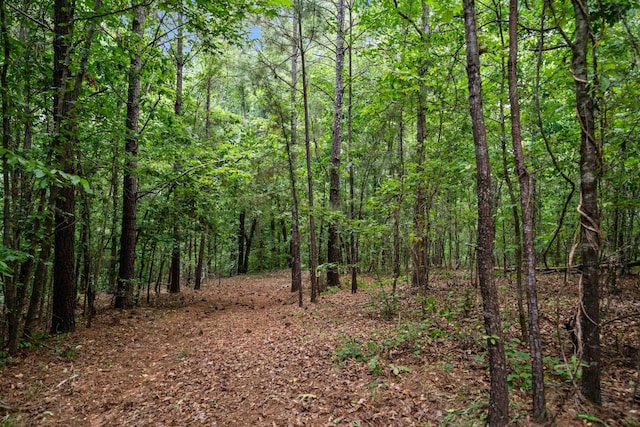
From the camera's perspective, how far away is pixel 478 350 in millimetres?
5125

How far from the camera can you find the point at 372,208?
811 centimetres

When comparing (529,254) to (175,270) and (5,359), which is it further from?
(175,270)

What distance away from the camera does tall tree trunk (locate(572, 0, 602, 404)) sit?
3.21m

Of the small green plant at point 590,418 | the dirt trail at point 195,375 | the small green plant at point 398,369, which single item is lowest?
the dirt trail at point 195,375

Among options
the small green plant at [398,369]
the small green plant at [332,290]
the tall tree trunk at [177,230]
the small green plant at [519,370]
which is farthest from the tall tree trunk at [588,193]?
the tall tree trunk at [177,230]

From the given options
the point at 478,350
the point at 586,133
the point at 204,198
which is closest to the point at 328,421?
the point at 478,350

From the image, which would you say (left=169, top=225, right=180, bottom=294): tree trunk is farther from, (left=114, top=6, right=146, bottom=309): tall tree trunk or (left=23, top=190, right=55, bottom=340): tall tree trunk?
(left=23, top=190, right=55, bottom=340): tall tree trunk

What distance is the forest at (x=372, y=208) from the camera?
3.32 meters

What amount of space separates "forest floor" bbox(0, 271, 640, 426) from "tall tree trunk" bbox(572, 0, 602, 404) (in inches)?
10.6

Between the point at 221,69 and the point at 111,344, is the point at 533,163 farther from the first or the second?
the point at 221,69

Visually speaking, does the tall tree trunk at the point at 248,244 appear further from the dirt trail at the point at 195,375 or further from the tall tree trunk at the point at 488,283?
the tall tree trunk at the point at 488,283

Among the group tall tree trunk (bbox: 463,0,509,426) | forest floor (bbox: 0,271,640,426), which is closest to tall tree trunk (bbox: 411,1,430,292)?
forest floor (bbox: 0,271,640,426)

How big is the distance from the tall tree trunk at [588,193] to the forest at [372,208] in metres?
0.02

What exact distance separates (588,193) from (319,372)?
4.30m
